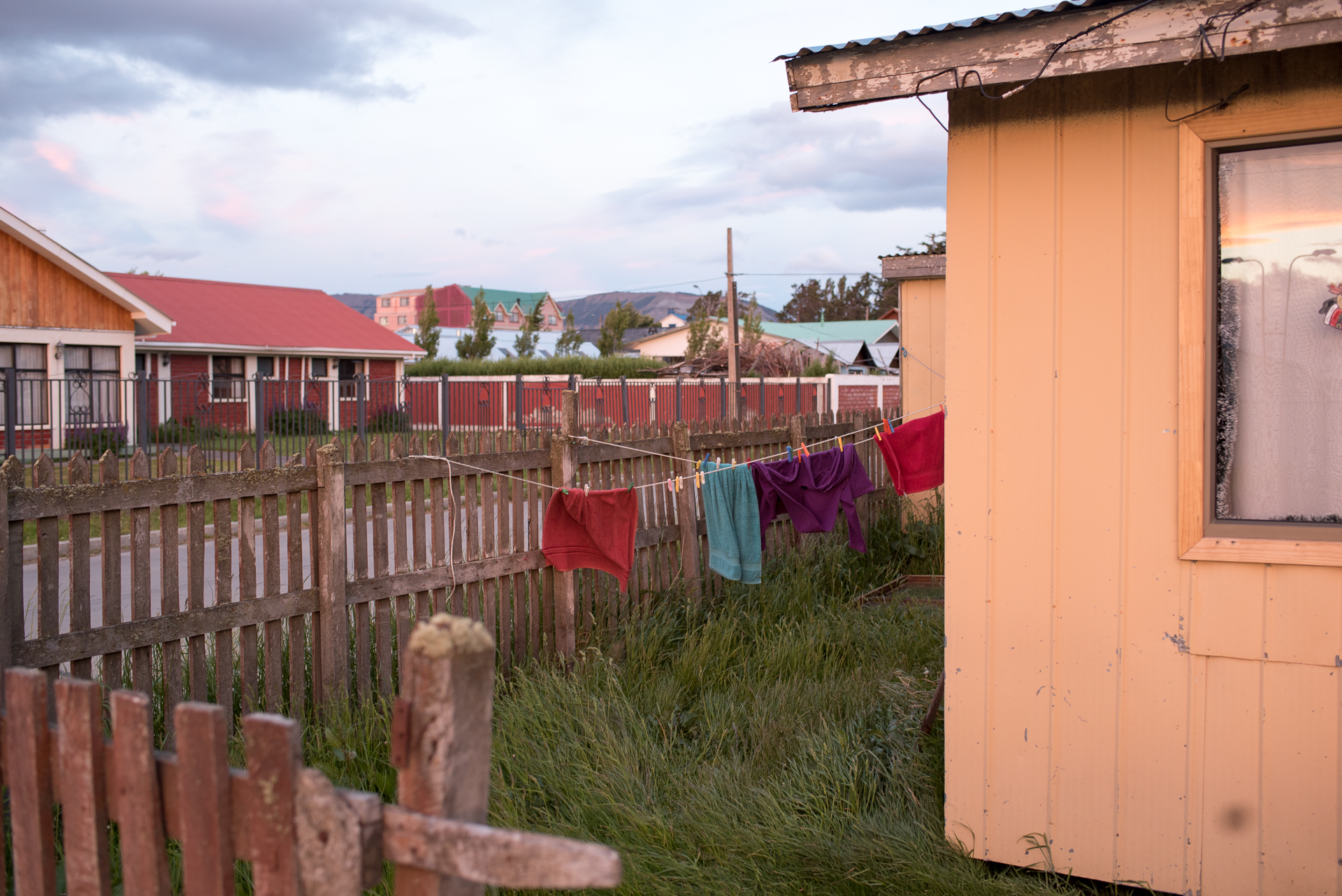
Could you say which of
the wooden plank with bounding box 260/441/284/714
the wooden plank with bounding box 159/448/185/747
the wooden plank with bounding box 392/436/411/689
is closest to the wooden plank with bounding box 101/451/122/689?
the wooden plank with bounding box 159/448/185/747

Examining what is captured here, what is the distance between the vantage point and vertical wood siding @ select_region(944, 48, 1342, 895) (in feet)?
10.5

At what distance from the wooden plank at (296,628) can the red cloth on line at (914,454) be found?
3.58 metres

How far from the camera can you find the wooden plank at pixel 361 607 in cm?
474

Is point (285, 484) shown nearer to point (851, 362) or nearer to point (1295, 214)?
point (1295, 214)

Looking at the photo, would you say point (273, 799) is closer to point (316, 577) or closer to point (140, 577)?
point (140, 577)

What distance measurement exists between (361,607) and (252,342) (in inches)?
1012

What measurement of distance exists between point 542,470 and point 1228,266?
3.66m

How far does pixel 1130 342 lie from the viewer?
11.1 feet

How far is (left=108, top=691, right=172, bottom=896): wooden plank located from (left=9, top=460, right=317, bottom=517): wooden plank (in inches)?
89.9

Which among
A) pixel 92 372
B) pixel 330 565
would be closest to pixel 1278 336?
pixel 330 565

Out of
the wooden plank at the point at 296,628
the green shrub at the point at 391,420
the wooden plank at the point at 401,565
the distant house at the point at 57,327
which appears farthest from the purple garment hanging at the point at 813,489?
the green shrub at the point at 391,420

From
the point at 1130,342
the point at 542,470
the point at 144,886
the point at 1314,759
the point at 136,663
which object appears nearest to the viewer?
the point at 144,886

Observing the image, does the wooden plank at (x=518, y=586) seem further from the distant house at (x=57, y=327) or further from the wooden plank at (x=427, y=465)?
the distant house at (x=57, y=327)

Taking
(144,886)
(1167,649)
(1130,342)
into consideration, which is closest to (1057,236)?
(1130,342)
